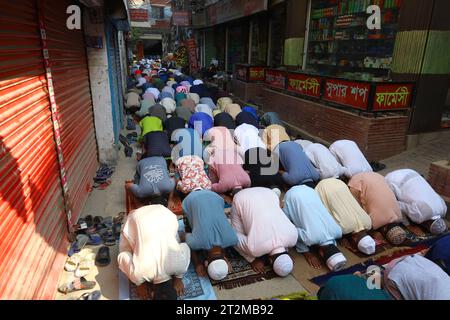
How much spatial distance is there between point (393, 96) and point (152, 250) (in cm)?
544

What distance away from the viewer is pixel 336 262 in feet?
11.3

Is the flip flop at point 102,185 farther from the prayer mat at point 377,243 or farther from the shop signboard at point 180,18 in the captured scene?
the shop signboard at point 180,18

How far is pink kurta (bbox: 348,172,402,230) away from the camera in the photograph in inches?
157

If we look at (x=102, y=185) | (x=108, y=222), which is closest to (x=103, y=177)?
(x=102, y=185)

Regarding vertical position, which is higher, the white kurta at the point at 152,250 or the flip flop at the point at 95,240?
the white kurta at the point at 152,250

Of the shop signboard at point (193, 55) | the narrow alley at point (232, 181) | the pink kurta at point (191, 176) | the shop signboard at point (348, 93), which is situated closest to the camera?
the narrow alley at point (232, 181)

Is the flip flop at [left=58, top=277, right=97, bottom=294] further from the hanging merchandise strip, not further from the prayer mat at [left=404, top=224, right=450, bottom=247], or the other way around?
the prayer mat at [left=404, top=224, right=450, bottom=247]

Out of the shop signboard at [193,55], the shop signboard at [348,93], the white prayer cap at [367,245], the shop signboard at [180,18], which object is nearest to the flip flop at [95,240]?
the white prayer cap at [367,245]

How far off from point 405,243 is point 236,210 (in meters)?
2.16

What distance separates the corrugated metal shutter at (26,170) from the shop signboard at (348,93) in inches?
210

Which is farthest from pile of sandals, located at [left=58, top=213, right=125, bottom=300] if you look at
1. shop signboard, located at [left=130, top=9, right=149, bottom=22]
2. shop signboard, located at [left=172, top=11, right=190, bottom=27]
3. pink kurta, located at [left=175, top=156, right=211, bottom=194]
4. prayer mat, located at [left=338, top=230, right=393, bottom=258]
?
shop signboard, located at [left=172, top=11, right=190, bottom=27]

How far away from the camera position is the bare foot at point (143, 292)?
10.2 ft

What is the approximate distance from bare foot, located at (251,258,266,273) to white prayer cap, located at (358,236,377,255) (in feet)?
3.91
